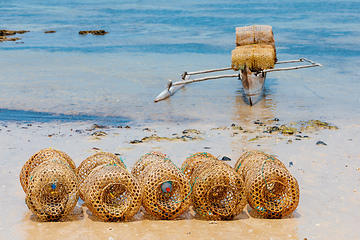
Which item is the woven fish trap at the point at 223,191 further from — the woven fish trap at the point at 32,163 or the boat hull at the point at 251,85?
the boat hull at the point at 251,85

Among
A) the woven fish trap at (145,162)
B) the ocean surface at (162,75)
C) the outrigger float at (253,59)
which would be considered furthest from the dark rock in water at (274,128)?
the woven fish trap at (145,162)

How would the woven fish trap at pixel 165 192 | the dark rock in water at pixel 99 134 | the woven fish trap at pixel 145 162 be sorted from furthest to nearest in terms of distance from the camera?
the dark rock in water at pixel 99 134
the woven fish trap at pixel 145 162
the woven fish trap at pixel 165 192

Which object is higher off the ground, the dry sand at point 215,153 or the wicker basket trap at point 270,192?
the wicker basket trap at point 270,192

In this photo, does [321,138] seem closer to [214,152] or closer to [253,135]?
[253,135]

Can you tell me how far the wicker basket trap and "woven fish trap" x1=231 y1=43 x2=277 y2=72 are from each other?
28.8 feet

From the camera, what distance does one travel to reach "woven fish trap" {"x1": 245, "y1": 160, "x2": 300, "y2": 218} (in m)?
6.35

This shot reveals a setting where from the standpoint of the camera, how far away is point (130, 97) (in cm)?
1742

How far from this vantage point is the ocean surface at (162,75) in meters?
14.7

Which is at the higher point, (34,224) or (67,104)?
(34,224)

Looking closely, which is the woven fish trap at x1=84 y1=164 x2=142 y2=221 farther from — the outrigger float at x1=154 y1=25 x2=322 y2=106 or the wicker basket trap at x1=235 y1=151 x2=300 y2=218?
the outrigger float at x1=154 y1=25 x2=322 y2=106

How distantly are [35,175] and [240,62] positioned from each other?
10.2 m

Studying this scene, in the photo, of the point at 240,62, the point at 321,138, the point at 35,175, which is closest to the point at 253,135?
the point at 321,138

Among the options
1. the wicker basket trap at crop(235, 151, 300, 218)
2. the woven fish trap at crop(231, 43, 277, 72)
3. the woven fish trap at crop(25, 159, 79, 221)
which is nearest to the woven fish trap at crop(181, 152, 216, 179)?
the wicker basket trap at crop(235, 151, 300, 218)

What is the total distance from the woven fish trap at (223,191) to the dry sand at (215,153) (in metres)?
0.16
